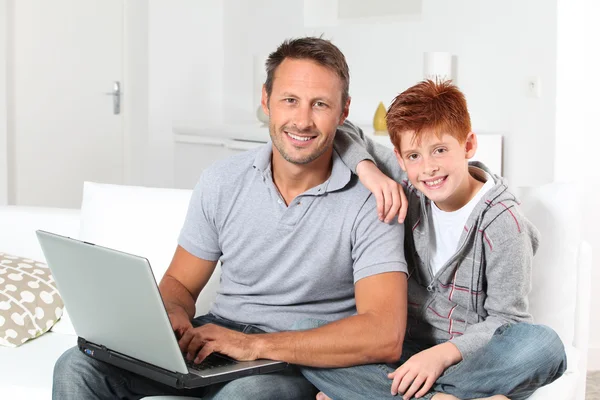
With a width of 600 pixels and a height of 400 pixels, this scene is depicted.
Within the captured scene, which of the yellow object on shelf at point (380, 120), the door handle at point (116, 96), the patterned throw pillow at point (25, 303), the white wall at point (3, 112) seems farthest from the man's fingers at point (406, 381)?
the door handle at point (116, 96)

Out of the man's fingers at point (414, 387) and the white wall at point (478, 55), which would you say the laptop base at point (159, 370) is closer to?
the man's fingers at point (414, 387)

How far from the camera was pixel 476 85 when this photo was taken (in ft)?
14.2

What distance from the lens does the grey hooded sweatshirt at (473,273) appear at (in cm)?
194

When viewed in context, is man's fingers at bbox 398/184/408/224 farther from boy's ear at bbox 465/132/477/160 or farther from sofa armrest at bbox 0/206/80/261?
sofa armrest at bbox 0/206/80/261

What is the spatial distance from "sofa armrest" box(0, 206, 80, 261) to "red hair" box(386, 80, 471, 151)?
3.99 ft

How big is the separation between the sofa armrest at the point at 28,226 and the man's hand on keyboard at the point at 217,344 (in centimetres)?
104

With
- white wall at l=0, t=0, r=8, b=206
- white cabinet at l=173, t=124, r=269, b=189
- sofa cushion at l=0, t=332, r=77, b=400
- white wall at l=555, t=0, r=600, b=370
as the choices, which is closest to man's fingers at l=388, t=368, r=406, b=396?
sofa cushion at l=0, t=332, r=77, b=400

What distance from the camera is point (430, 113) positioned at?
2021 millimetres

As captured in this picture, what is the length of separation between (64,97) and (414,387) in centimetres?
376

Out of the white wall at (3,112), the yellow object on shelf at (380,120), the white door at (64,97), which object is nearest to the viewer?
the yellow object on shelf at (380,120)

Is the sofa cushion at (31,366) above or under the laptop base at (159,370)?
under

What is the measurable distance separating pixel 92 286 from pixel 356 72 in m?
3.17

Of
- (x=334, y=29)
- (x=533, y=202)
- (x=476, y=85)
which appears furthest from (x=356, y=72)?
(x=533, y=202)

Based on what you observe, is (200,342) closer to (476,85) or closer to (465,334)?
(465,334)
